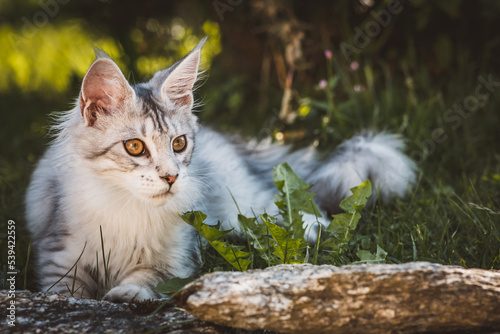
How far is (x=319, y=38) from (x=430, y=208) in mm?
2101

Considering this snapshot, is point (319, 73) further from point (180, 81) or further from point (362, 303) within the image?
point (362, 303)

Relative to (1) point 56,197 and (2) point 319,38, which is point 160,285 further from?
(2) point 319,38

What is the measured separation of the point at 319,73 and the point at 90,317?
332 cm

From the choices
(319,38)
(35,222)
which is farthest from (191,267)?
(319,38)

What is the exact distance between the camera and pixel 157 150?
2.00m

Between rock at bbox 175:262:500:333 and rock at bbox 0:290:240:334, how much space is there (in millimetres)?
113

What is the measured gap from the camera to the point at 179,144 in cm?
215

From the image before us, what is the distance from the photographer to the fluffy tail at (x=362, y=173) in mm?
2797
